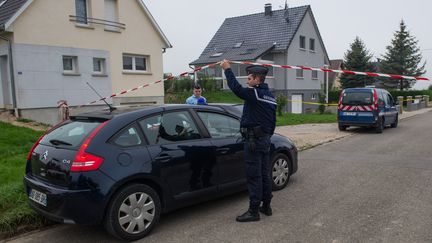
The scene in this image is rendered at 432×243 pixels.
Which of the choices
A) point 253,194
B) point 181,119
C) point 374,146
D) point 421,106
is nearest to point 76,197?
point 181,119

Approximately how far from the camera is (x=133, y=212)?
4.31 metres

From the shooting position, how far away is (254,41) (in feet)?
108

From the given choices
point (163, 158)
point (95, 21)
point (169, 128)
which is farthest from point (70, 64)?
point (163, 158)

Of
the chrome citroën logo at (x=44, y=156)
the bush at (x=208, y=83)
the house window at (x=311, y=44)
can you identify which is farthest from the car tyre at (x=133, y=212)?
the house window at (x=311, y=44)

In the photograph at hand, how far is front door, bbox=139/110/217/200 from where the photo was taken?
4634mm

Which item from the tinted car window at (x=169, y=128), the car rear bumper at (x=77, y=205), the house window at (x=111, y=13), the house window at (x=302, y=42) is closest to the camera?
the car rear bumper at (x=77, y=205)

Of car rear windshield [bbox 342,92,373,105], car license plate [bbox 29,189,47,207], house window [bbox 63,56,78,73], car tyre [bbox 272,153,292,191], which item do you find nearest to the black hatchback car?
car license plate [bbox 29,189,47,207]

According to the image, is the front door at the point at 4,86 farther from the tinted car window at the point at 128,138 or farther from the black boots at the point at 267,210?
the black boots at the point at 267,210

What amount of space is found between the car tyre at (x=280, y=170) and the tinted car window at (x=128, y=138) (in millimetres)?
2377

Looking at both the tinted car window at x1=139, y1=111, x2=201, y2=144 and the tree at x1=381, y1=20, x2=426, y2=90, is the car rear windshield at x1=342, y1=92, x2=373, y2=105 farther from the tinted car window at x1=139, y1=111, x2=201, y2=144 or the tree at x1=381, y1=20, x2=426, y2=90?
the tree at x1=381, y1=20, x2=426, y2=90

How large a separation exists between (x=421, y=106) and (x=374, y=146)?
23411mm

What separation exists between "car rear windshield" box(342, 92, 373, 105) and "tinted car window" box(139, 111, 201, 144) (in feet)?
35.5

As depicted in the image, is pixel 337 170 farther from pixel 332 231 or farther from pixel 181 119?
pixel 181 119

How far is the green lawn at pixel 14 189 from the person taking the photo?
471cm
